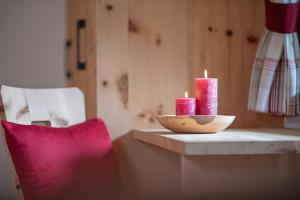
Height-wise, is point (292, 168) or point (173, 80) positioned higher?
point (173, 80)

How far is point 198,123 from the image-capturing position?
4.35 feet

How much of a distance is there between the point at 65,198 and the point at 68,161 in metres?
0.12

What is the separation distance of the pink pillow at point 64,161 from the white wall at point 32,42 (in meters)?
0.42

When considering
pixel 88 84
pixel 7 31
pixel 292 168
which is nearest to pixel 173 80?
pixel 88 84

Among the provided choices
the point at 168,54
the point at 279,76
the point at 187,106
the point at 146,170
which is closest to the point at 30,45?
the point at 168,54

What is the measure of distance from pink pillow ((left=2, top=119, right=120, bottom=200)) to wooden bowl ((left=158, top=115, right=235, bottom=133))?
29cm

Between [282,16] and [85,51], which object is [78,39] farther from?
[282,16]

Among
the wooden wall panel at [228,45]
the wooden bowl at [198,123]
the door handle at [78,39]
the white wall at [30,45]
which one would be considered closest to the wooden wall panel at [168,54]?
the wooden wall panel at [228,45]

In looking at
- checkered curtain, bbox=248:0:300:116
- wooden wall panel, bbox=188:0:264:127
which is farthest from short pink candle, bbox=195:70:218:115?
wooden wall panel, bbox=188:0:264:127

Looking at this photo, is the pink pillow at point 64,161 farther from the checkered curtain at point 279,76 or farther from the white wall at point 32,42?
the checkered curtain at point 279,76

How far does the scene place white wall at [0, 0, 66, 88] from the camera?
1816 mm

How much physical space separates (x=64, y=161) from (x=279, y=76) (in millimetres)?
831

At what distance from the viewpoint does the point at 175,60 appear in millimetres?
1794

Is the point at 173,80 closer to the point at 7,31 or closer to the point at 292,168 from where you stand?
the point at 292,168
